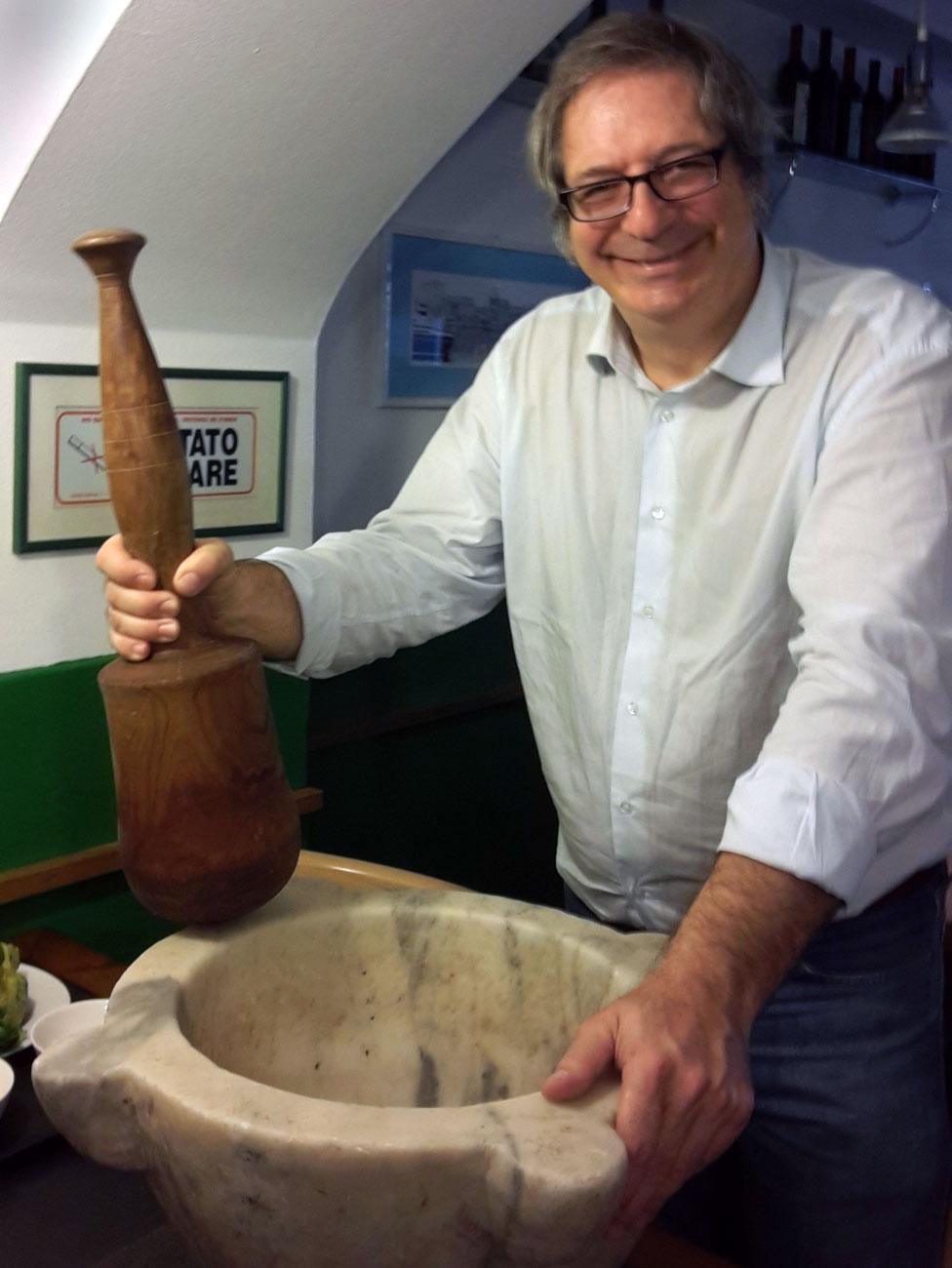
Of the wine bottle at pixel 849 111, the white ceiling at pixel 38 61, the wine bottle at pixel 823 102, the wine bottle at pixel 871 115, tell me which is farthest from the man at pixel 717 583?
the wine bottle at pixel 871 115

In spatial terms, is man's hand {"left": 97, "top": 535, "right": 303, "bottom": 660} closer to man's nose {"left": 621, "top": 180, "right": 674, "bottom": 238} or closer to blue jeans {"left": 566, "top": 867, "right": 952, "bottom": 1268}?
man's nose {"left": 621, "top": 180, "right": 674, "bottom": 238}

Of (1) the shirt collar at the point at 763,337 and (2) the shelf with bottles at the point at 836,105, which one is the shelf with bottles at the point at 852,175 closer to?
(2) the shelf with bottles at the point at 836,105

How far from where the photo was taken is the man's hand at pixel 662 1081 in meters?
0.86

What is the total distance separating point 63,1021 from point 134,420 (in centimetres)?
69

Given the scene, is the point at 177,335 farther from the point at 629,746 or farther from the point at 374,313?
the point at 629,746

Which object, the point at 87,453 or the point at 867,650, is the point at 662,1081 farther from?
the point at 87,453

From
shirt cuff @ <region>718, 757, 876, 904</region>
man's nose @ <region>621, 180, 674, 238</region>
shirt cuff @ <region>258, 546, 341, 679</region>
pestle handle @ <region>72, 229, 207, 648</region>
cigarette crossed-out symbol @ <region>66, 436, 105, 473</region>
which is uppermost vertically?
man's nose @ <region>621, 180, 674, 238</region>

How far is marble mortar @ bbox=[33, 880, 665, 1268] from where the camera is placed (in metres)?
0.80

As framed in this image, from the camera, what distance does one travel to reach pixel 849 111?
3609mm

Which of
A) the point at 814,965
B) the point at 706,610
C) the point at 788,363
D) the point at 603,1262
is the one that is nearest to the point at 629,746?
the point at 706,610

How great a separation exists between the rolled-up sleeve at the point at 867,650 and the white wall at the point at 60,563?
0.93 m

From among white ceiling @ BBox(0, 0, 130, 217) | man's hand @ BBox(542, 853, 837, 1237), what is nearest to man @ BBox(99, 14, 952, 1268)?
man's hand @ BBox(542, 853, 837, 1237)

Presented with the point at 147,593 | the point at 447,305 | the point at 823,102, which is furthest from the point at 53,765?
the point at 823,102

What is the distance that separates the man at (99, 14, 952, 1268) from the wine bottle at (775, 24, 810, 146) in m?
2.03
